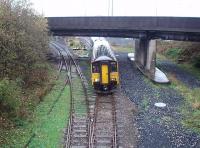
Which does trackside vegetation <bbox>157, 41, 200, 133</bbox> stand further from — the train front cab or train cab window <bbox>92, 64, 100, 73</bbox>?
train cab window <bbox>92, 64, 100, 73</bbox>

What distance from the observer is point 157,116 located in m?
25.1

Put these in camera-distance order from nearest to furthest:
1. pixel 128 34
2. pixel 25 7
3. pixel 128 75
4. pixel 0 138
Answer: pixel 0 138 < pixel 25 7 < pixel 128 75 < pixel 128 34

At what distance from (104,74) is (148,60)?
14026mm

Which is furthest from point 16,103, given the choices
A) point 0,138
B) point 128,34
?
point 128,34

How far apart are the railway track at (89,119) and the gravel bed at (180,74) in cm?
900

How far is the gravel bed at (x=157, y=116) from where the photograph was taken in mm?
20906

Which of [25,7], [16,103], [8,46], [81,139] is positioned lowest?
[81,139]

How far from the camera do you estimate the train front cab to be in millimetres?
29900

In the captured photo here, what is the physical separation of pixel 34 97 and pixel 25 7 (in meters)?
8.18

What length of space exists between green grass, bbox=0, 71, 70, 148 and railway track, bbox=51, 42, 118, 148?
0.49 m

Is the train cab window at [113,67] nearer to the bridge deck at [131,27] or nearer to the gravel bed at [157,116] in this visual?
the gravel bed at [157,116]

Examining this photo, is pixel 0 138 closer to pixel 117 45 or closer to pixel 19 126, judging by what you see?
pixel 19 126

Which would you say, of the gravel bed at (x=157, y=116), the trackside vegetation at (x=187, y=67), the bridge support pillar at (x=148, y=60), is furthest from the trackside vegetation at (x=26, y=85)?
the bridge support pillar at (x=148, y=60)

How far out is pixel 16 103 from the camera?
901 inches
